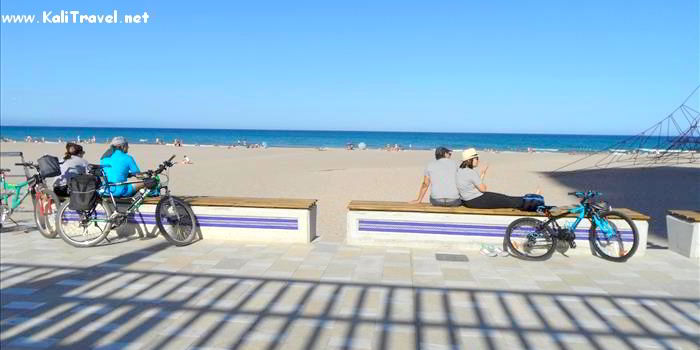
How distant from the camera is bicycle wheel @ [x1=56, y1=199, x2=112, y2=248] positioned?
5.76 meters

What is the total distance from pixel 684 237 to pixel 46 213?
8.62 metres

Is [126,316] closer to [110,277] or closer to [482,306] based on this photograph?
[110,277]

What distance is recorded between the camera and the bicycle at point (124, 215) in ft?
18.9

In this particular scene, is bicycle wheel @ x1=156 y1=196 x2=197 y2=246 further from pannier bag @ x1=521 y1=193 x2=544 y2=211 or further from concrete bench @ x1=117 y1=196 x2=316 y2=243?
pannier bag @ x1=521 y1=193 x2=544 y2=211

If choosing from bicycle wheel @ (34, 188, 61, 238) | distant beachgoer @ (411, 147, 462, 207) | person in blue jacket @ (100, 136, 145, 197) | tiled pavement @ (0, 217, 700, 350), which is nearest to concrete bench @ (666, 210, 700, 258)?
tiled pavement @ (0, 217, 700, 350)

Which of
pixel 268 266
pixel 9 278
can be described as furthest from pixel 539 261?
pixel 9 278

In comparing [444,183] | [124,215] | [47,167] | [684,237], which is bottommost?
[684,237]

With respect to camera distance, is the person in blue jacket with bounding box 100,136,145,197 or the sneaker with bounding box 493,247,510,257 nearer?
the sneaker with bounding box 493,247,510,257

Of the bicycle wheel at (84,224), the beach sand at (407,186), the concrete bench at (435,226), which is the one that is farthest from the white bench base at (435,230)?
the bicycle wheel at (84,224)

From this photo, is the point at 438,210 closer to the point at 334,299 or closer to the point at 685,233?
the point at 334,299

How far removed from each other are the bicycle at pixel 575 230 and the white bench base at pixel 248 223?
263 centimetres

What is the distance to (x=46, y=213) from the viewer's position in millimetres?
6344

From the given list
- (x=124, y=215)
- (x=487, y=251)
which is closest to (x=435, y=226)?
(x=487, y=251)

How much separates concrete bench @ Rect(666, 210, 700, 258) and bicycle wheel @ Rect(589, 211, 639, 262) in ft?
2.74
